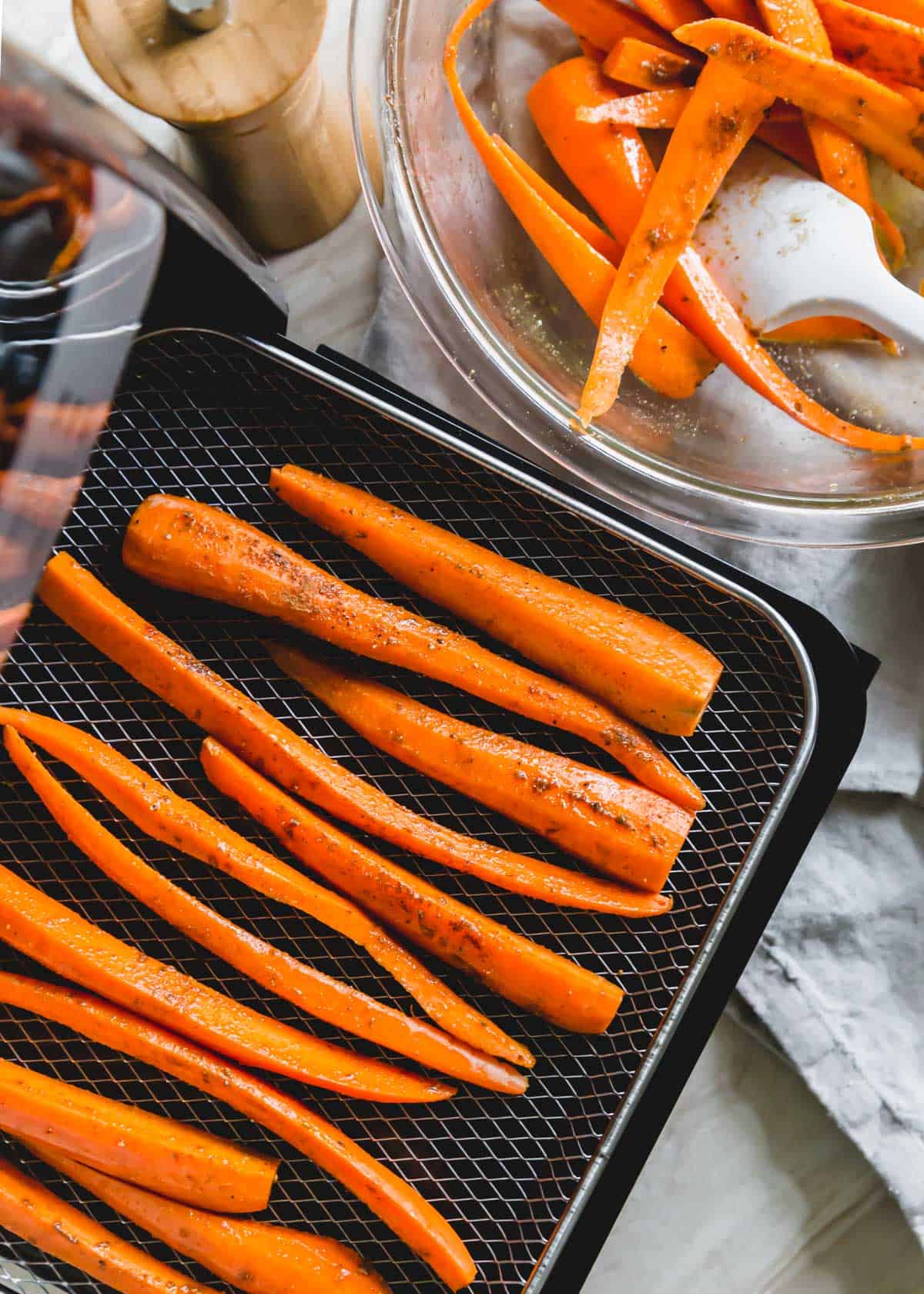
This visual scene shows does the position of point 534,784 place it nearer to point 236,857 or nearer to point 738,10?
point 236,857

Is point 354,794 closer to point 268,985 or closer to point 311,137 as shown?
point 268,985

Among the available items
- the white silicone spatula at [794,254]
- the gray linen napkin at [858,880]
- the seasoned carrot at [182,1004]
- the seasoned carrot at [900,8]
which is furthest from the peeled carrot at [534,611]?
the seasoned carrot at [900,8]

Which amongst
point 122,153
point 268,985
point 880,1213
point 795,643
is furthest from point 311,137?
point 880,1213

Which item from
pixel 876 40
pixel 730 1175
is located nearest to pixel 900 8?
pixel 876 40

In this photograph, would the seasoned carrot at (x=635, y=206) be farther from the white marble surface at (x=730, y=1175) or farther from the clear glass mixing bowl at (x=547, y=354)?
the white marble surface at (x=730, y=1175)

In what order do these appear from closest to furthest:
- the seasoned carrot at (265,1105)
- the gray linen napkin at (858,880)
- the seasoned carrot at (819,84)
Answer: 1. the seasoned carrot at (819,84)
2. the seasoned carrot at (265,1105)
3. the gray linen napkin at (858,880)

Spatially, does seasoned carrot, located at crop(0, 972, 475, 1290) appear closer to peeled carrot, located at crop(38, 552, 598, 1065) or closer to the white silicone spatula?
peeled carrot, located at crop(38, 552, 598, 1065)
